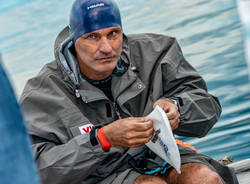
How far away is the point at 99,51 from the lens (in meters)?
1.81

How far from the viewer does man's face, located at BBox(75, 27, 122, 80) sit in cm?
180

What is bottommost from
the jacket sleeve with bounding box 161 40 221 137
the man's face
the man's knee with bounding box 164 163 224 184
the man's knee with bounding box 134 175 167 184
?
the man's knee with bounding box 164 163 224 184

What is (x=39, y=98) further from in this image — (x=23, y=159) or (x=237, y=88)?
(x=237, y=88)

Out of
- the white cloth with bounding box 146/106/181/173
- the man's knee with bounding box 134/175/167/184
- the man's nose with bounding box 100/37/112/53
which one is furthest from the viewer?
the man's nose with bounding box 100/37/112/53

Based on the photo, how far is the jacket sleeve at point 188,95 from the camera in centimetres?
183

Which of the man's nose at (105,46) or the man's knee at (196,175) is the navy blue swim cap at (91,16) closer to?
the man's nose at (105,46)

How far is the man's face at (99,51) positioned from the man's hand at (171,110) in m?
0.27

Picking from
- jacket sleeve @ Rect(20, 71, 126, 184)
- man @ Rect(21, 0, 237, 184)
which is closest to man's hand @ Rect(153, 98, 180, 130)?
man @ Rect(21, 0, 237, 184)

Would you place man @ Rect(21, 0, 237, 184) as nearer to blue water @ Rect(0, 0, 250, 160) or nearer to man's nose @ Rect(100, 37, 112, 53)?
man's nose @ Rect(100, 37, 112, 53)

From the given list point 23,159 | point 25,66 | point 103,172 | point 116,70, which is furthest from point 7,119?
point 25,66

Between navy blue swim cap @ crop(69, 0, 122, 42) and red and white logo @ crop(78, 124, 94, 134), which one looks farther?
navy blue swim cap @ crop(69, 0, 122, 42)

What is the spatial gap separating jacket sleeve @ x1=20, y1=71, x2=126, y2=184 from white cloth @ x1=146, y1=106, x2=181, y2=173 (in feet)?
0.72

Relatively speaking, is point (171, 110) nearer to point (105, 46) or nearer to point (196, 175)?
point (196, 175)

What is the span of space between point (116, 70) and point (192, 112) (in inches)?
15.1
